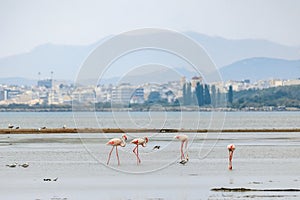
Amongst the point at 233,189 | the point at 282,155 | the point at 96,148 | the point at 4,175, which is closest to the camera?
the point at 233,189

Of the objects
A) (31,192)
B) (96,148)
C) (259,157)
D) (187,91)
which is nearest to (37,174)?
(31,192)

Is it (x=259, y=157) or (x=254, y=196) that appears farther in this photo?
(x=259, y=157)

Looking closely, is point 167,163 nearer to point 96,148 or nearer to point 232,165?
point 232,165

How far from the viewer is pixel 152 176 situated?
29.0 meters

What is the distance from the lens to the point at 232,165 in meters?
33.2

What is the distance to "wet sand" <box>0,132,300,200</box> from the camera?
23.2 metres

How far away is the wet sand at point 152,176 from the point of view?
23.2 metres

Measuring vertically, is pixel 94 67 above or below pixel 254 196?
above

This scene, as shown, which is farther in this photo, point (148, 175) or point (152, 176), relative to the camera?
point (148, 175)

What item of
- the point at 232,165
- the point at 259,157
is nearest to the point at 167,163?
the point at 232,165

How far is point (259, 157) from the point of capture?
38188 millimetres

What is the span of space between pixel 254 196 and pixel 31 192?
6780mm

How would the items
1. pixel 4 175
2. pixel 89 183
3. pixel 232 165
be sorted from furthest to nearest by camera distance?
pixel 232 165, pixel 4 175, pixel 89 183

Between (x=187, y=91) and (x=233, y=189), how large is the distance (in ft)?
160
